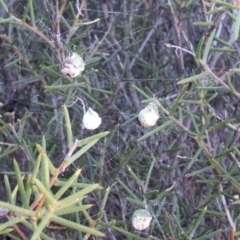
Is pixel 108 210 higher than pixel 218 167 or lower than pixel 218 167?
lower

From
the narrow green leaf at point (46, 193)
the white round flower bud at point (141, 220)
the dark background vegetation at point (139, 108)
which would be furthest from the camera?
the dark background vegetation at point (139, 108)

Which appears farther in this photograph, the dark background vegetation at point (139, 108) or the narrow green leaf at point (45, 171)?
the dark background vegetation at point (139, 108)

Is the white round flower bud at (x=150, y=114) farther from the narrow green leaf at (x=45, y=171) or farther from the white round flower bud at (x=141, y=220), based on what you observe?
the narrow green leaf at (x=45, y=171)

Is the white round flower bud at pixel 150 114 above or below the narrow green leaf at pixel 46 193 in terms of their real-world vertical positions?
below

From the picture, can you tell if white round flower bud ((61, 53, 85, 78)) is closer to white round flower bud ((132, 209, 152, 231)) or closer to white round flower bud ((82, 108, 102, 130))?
white round flower bud ((82, 108, 102, 130))

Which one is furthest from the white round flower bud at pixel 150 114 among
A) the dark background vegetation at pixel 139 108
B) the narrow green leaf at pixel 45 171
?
the narrow green leaf at pixel 45 171

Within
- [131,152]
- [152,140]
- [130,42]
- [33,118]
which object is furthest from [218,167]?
[130,42]

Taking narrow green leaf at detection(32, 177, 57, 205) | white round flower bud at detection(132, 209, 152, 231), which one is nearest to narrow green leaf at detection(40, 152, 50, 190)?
narrow green leaf at detection(32, 177, 57, 205)

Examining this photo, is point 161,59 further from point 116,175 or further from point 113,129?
point 116,175

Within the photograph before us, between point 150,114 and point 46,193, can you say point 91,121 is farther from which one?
point 46,193
